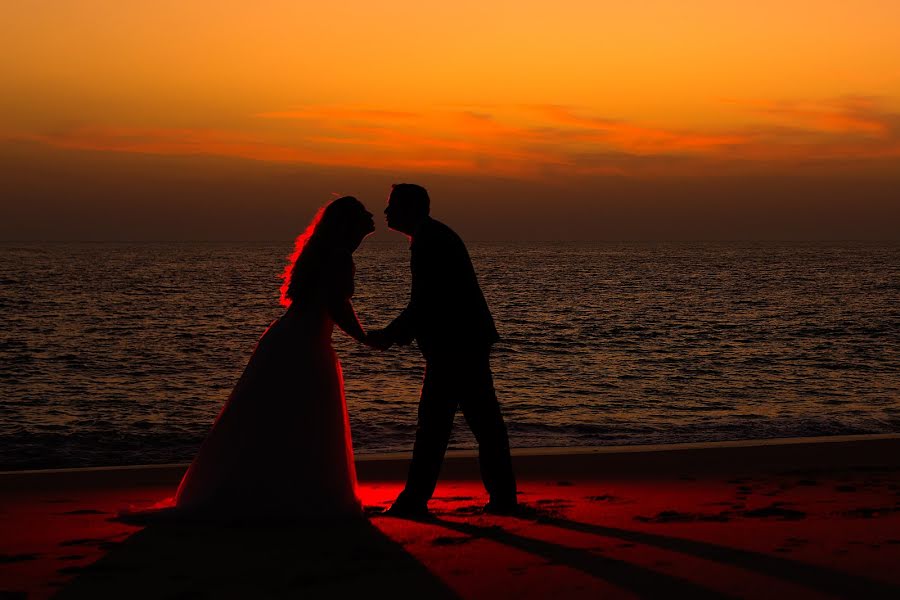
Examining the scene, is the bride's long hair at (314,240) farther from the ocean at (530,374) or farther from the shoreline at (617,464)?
the ocean at (530,374)

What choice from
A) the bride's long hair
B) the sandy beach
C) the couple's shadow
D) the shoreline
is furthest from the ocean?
the couple's shadow

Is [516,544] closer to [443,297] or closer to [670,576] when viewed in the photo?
[670,576]

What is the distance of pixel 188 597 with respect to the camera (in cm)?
425

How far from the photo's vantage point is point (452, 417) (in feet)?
20.6

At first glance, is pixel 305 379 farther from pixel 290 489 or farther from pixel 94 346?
pixel 94 346

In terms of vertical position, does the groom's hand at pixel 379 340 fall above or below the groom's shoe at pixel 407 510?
above

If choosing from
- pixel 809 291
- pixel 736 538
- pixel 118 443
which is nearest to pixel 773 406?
pixel 118 443

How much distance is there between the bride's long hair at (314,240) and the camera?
6141mm

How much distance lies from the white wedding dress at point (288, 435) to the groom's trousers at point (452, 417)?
1.48 feet

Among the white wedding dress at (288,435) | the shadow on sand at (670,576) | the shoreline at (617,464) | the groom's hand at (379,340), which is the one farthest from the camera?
the shoreline at (617,464)

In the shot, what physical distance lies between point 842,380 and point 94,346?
74.4 ft

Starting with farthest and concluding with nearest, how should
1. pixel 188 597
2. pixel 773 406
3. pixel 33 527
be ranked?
pixel 773 406, pixel 33 527, pixel 188 597

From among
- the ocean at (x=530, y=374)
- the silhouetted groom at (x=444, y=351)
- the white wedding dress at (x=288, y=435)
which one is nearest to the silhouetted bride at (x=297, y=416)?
the white wedding dress at (x=288, y=435)

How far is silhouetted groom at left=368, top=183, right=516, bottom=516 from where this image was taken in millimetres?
6227
